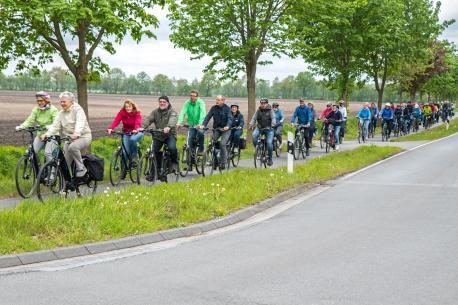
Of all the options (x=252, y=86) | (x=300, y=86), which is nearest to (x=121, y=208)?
(x=252, y=86)

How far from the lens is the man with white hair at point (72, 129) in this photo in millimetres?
9609

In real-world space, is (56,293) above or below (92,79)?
below

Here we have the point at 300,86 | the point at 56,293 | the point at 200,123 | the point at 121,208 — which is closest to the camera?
the point at 56,293

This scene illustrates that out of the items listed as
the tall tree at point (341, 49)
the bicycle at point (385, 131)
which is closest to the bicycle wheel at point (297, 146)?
the tall tree at point (341, 49)

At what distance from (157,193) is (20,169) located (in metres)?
2.45

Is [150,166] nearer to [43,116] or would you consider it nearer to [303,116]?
[43,116]

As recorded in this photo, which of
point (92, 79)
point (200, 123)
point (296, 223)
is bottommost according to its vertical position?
point (296, 223)

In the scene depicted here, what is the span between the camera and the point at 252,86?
80.9 feet

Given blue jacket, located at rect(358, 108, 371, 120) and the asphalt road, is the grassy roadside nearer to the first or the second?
the asphalt road

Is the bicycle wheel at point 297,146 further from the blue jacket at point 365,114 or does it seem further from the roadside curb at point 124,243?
the roadside curb at point 124,243

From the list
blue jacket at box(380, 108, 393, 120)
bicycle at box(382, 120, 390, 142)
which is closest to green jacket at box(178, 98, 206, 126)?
blue jacket at box(380, 108, 393, 120)

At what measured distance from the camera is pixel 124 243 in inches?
279

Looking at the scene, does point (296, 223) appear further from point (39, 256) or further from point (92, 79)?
point (92, 79)

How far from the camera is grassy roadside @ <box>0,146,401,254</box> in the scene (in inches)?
272
